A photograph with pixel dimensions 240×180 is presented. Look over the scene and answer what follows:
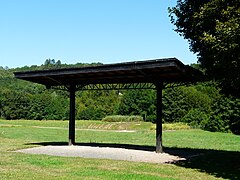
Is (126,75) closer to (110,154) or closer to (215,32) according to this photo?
(110,154)

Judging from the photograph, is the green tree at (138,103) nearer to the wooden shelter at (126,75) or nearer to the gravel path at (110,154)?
the wooden shelter at (126,75)

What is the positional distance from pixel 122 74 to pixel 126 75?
12.1 inches

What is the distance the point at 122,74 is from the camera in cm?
1920

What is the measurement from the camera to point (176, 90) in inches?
2918

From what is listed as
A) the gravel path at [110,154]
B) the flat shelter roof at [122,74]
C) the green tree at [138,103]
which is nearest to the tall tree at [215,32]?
the flat shelter roof at [122,74]

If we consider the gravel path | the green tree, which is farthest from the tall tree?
the green tree

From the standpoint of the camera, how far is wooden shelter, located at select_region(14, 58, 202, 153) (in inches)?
646

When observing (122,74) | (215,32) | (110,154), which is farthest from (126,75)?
(215,32)

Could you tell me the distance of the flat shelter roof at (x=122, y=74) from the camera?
1619cm

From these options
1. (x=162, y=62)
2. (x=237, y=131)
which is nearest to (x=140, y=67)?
(x=162, y=62)

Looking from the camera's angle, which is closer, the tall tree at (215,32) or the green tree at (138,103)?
the tall tree at (215,32)

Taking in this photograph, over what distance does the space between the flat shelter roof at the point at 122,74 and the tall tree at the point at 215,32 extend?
1.45 metres

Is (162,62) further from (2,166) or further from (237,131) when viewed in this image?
(237,131)

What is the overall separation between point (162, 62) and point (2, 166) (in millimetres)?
7563
